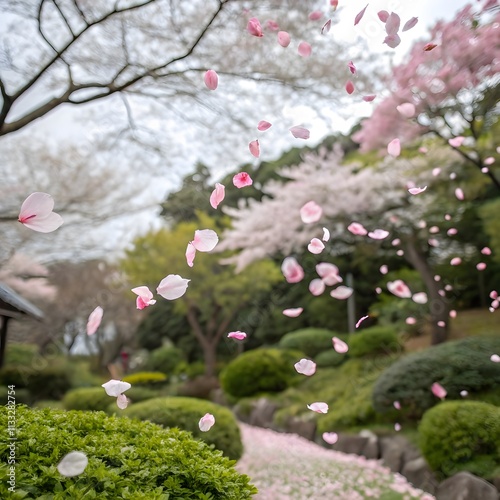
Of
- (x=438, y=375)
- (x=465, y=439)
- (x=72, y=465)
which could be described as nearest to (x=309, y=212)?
(x=72, y=465)

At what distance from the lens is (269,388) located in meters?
10.7

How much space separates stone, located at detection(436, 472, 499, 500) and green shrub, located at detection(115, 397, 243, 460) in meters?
1.88

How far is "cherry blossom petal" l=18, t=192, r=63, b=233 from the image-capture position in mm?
2176

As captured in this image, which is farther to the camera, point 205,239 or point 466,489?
point 466,489

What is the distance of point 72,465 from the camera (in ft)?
6.32

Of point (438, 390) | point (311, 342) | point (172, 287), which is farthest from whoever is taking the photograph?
point (311, 342)

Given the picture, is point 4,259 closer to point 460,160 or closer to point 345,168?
point 345,168

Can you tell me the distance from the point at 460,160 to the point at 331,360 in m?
4.83

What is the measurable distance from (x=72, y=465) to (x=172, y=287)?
920 mm

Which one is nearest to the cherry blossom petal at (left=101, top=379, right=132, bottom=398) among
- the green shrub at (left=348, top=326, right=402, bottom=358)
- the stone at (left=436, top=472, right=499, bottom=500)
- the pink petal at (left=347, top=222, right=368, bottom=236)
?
the pink petal at (left=347, top=222, right=368, bottom=236)

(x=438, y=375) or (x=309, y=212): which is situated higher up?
(x=309, y=212)

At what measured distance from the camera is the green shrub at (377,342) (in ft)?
32.7

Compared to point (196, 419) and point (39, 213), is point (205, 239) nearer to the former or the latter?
point (39, 213)

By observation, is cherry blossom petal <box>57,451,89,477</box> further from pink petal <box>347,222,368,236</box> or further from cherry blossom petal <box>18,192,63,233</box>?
pink petal <box>347,222,368,236</box>
